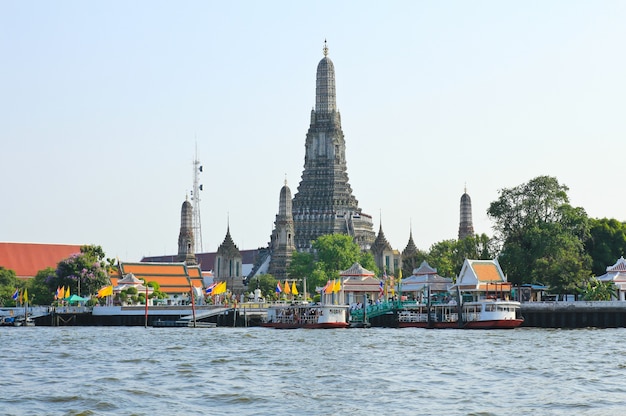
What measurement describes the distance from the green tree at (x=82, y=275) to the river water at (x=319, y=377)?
139 feet

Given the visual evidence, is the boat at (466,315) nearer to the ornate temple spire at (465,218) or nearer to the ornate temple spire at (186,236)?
the ornate temple spire at (465,218)

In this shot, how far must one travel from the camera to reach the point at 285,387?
37.0 meters

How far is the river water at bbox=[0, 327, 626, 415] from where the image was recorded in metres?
32.5

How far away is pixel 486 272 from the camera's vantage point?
86.1 metres

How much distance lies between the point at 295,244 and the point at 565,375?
10305cm

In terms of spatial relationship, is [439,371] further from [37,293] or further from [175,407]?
[37,293]

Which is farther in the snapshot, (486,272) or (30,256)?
(30,256)

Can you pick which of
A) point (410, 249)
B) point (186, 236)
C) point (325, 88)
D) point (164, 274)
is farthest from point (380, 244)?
point (164, 274)

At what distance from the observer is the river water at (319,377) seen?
3247cm

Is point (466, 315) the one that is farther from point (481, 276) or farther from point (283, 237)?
point (283, 237)

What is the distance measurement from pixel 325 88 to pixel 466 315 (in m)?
68.2

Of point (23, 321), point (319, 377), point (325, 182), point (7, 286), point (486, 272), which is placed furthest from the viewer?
point (325, 182)

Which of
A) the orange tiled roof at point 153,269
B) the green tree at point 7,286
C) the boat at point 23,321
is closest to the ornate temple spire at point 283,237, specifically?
the orange tiled roof at point 153,269

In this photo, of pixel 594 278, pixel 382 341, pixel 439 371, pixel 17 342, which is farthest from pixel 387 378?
pixel 594 278
